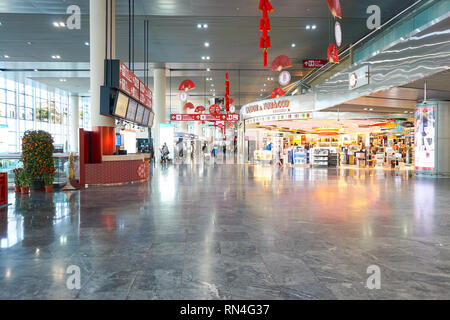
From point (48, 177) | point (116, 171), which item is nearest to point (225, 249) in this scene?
point (48, 177)

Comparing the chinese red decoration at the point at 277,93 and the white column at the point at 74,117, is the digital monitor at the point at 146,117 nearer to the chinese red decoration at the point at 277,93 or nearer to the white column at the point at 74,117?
the chinese red decoration at the point at 277,93

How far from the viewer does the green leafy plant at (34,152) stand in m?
8.62

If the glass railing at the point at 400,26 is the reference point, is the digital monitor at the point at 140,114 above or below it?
below

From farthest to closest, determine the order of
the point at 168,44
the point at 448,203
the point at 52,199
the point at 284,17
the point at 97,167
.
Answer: the point at 168,44 < the point at 284,17 < the point at 97,167 < the point at 52,199 < the point at 448,203

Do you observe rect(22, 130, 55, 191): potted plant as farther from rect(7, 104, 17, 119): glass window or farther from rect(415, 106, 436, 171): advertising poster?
rect(7, 104, 17, 119): glass window

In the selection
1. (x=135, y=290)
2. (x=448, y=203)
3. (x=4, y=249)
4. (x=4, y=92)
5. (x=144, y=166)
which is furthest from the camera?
(x=4, y=92)

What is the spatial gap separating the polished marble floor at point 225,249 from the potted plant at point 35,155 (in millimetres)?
1984

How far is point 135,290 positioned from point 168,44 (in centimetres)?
1590

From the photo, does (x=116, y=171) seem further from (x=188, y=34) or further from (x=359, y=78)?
(x=359, y=78)

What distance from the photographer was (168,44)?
54.4ft

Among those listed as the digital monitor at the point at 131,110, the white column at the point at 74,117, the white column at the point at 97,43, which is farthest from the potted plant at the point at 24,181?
the white column at the point at 74,117

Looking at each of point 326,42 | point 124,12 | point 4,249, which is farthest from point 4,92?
point 4,249

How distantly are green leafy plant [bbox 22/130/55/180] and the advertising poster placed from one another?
1415 cm

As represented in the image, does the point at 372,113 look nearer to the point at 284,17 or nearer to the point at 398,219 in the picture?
the point at 284,17
